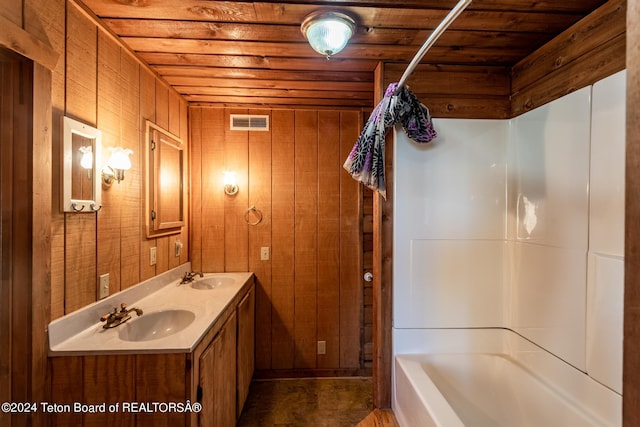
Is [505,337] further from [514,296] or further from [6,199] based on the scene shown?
[6,199]

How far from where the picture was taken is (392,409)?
5.39ft

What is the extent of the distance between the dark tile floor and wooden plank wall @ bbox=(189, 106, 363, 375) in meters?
0.12

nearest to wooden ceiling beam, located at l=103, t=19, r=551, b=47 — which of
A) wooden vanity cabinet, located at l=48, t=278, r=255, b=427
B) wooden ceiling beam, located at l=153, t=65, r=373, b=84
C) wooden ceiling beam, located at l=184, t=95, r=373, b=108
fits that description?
wooden ceiling beam, located at l=153, t=65, r=373, b=84

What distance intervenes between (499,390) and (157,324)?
1.97 metres

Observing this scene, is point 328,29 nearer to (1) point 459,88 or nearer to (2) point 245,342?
(1) point 459,88

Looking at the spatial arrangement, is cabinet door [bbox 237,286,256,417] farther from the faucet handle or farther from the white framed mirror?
the white framed mirror

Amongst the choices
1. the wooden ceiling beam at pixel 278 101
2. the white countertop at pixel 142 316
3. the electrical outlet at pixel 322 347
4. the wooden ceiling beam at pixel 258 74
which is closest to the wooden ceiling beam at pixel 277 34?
the wooden ceiling beam at pixel 258 74

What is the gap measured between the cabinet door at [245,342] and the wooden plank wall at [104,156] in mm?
676

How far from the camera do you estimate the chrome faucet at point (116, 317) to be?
1366mm

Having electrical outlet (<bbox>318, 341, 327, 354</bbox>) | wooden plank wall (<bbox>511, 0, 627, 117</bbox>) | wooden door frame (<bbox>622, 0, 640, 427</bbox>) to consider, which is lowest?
electrical outlet (<bbox>318, 341, 327, 354</bbox>)

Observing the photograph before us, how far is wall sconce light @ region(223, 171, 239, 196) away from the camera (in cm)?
252

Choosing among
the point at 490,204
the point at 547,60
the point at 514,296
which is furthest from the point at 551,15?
the point at 514,296

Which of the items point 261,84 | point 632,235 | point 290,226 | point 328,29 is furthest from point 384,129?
point 290,226

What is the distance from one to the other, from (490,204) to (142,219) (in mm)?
2175
